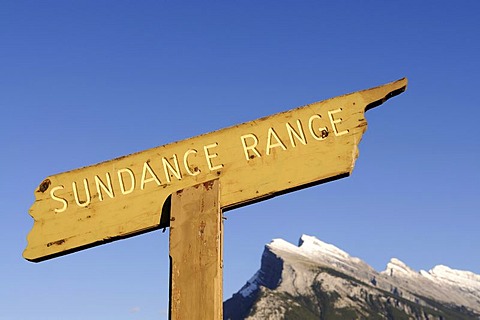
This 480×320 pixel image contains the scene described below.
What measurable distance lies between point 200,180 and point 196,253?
0.43 metres

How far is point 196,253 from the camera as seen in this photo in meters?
3.83

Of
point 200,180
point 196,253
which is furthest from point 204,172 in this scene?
point 196,253

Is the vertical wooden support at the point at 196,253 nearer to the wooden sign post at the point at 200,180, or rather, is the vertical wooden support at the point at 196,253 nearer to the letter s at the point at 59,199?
the wooden sign post at the point at 200,180

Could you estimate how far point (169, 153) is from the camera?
4.18 metres

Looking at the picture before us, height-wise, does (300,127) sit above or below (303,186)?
above

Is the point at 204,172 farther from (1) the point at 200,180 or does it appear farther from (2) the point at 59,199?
(2) the point at 59,199

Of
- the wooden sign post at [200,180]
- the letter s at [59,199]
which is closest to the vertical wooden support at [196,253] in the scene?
the wooden sign post at [200,180]

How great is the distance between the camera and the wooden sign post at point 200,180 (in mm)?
3854

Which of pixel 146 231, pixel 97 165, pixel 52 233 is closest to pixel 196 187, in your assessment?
pixel 146 231

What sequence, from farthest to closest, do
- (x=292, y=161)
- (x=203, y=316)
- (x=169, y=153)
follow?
(x=169, y=153), (x=292, y=161), (x=203, y=316)

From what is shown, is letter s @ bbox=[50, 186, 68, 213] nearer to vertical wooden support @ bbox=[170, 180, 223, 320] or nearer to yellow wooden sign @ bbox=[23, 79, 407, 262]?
yellow wooden sign @ bbox=[23, 79, 407, 262]

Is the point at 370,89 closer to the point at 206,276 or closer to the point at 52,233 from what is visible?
the point at 206,276

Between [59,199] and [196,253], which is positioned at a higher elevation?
[59,199]

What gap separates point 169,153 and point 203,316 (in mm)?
1002
